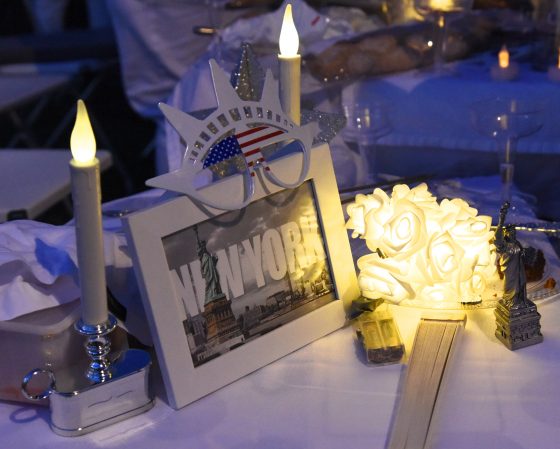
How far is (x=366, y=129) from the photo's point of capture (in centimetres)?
134

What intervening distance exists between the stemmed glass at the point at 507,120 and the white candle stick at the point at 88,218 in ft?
2.24

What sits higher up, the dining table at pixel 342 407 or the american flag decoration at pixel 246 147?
the american flag decoration at pixel 246 147


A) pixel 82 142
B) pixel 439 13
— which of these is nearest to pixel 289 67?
pixel 82 142

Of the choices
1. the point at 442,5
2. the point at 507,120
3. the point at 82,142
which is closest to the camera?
the point at 82,142

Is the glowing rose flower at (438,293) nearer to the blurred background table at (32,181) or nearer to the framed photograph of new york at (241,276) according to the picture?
the framed photograph of new york at (241,276)

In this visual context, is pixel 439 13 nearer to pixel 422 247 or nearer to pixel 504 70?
pixel 504 70

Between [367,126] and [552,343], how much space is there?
610 millimetres

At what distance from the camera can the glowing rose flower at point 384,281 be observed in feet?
2.75

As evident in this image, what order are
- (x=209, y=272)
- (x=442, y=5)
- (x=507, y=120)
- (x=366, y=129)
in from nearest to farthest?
(x=209, y=272)
(x=507, y=120)
(x=366, y=129)
(x=442, y=5)

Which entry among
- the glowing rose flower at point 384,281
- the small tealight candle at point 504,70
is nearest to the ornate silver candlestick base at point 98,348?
the glowing rose flower at point 384,281

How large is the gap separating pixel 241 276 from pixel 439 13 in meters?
0.97

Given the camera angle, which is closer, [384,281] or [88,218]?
[88,218]

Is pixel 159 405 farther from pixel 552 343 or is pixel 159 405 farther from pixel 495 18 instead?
pixel 495 18

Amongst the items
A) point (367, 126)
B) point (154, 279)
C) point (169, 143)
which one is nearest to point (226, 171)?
point (154, 279)
